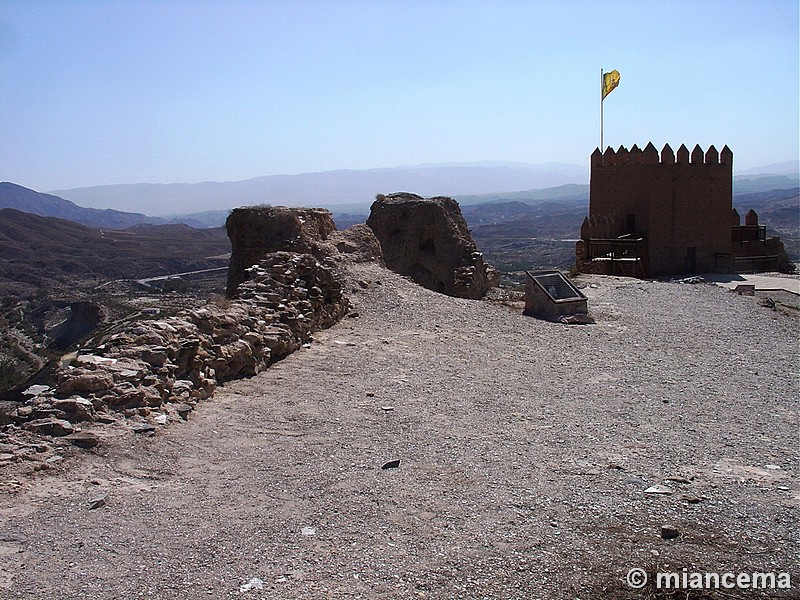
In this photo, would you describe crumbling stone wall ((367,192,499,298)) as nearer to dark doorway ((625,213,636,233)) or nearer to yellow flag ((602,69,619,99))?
dark doorway ((625,213,636,233))

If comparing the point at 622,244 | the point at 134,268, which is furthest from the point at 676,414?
the point at 134,268

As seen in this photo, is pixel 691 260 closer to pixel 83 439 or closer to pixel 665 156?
pixel 665 156

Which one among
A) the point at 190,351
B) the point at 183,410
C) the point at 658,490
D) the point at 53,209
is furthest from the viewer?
the point at 53,209

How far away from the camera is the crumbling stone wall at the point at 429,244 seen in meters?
17.1

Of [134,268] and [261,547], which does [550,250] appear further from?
[261,547]

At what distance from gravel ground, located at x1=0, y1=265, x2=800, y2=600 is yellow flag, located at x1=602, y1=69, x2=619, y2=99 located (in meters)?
20.9

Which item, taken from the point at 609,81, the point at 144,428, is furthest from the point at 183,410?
the point at 609,81

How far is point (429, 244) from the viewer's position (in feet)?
58.0

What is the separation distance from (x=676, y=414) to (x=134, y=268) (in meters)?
52.8

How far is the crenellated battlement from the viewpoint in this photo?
24.1m

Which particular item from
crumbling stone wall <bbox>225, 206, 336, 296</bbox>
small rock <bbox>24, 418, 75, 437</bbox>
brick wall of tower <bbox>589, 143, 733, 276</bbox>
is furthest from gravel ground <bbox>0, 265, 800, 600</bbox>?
brick wall of tower <bbox>589, 143, 733, 276</bbox>

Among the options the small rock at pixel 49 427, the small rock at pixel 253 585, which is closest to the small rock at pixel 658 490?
the small rock at pixel 253 585

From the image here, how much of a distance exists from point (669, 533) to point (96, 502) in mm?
3581

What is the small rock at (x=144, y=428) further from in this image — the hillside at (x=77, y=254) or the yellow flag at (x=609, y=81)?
the hillside at (x=77, y=254)
